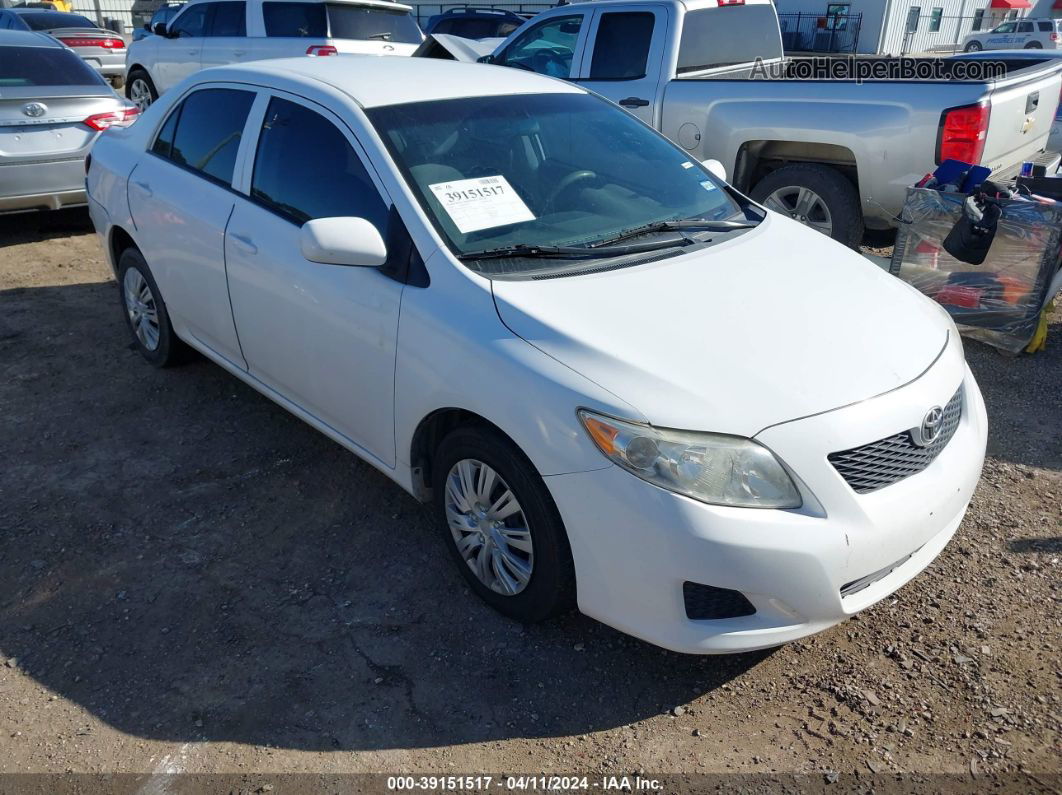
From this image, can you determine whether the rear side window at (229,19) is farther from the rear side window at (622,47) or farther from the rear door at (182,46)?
the rear side window at (622,47)

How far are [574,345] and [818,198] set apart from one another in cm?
417

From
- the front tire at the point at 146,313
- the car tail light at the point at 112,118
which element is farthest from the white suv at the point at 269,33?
the front tire at the point at 146,313

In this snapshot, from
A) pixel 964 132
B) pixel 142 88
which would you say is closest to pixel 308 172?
pixel 964 132

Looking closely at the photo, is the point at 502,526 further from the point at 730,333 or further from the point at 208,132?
the point at 208,132

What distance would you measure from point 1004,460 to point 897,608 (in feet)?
4.67

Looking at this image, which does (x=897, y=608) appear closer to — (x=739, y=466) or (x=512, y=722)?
(x=739, y=466)

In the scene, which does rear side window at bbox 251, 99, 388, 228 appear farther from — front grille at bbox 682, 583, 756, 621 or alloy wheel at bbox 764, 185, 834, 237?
alloy wheel at bbox 764, 185, 834, 237

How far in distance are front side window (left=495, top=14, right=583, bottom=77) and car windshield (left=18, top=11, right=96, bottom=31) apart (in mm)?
11955

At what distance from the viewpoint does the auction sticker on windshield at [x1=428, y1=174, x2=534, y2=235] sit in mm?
3113

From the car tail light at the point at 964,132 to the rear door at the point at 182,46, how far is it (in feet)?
32.1

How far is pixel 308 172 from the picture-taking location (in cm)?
353

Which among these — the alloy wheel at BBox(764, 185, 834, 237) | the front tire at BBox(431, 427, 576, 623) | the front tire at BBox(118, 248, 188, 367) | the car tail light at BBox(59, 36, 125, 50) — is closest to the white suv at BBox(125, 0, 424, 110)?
the car tail light at BBox(59, 36, 125, 50)

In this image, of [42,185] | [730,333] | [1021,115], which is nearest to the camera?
[730,333]

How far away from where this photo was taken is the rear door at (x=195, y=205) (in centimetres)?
397
